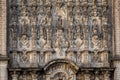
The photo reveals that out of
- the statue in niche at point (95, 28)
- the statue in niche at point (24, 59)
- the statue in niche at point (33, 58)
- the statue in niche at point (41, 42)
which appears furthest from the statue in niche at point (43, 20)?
the statue in niche at point (95, 28)

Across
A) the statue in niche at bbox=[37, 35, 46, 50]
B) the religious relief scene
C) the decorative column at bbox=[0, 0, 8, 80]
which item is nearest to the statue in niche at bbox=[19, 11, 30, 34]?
the religious relief scene

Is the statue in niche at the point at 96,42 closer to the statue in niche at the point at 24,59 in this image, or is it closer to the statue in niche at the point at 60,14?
the statue in niche at the point at 60,14

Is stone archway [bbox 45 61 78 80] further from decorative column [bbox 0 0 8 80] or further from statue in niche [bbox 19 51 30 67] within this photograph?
decorative column [bbox 0 0 8 80]

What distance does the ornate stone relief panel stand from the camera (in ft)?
79.6

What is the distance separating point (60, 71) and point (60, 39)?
1.23m

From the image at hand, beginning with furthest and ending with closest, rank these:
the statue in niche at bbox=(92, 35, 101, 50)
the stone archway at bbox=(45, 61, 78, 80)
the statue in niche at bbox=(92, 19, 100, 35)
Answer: the statue in niche at bbox=(92, 19, 100, 35)
the statue in niche at bbox=(92, 35, 101, 50)
the stone archway at bbox=(45, 61, 78, 80)

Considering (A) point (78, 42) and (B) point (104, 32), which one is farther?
(B) point (104, 32)

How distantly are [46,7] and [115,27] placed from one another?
2670 millimetres

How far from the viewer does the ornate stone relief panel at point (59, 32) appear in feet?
79.6

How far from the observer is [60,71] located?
78.7 ft

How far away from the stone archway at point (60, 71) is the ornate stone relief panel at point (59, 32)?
39cm

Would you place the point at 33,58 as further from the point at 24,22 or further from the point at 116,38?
the point at 116,38

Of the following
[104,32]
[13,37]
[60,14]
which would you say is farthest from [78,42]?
[13,37]

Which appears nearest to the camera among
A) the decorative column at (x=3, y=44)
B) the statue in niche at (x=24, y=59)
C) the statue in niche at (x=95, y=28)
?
the decorative column at (x=3, y=44)
